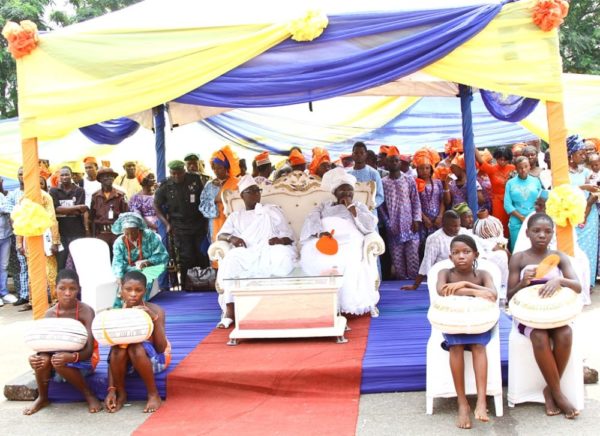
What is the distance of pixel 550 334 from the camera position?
14.0ft

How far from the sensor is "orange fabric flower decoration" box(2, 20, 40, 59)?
17.2ft

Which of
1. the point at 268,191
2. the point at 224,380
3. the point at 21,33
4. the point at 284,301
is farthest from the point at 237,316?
the point at 21,33

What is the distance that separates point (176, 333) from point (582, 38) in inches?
518

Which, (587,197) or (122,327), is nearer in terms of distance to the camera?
(122,327)

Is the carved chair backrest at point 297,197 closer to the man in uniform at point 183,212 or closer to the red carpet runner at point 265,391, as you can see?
the man in uniform at point 183,212

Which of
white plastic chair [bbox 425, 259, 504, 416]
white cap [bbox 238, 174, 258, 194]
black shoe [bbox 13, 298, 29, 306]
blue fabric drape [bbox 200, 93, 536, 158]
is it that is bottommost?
black shoe [bbox 13, 298, 29, 306]

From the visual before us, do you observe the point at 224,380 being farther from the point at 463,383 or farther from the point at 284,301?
the point at 463,383

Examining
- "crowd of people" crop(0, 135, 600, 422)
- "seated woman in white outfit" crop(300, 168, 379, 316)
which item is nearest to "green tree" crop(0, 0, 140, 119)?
"crowd of people" crop(0, 135, 600, 422)

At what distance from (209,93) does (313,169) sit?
4309 millimetres

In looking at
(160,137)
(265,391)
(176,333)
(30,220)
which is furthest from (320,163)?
(265,391)

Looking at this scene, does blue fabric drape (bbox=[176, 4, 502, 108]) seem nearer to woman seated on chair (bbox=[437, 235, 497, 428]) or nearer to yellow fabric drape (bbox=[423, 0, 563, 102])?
yellow fabric drape (bbox=[423, 0, 563, 102])

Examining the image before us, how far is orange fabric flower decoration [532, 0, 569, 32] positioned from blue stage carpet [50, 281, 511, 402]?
239 centimetres

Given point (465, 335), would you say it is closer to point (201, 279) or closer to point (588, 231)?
point (201, 279)

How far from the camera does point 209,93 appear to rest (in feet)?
17.8
